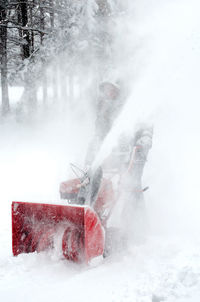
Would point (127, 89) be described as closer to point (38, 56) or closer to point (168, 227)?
point (168, 227)

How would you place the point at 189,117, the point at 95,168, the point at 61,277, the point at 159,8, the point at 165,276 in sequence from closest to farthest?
the point at 165,276 < the point at 61,277 < the point at 95,168 < the point at 159,8 < the point at 189,117

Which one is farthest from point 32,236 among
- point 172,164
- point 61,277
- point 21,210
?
point 172,164

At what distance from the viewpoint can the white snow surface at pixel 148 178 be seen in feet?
13.3

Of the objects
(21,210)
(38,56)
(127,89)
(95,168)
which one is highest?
(38,56)

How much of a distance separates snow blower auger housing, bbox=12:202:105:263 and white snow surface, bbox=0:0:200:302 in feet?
0.56

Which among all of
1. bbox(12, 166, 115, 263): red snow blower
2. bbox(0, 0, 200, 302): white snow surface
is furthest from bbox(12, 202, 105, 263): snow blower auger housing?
Answer: bbox(0, 0, 200, 302): white snow surface

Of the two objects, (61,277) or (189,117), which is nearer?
(61,277)

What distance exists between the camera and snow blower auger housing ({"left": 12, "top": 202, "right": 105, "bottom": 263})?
A: 4539 mm

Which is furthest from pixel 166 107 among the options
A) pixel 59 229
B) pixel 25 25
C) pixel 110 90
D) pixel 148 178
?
pixel 25 25

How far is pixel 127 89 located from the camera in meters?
7.31

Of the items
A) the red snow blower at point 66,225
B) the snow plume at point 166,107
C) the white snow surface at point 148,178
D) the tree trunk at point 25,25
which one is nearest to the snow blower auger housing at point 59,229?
the red snow blower at point 66,225

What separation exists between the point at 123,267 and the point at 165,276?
727mm

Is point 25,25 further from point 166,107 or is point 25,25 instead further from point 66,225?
point 66,225

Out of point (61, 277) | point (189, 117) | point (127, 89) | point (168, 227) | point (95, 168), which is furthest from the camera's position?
point (189, 117)
